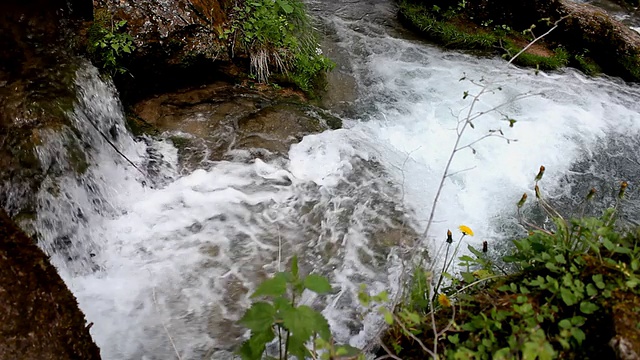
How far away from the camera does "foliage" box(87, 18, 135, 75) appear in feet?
15.2

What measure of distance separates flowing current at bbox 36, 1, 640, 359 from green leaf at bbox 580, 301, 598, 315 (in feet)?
4.61

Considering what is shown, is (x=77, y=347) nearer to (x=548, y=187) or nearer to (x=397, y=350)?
(x=397, y=350)

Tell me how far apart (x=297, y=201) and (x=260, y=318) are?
8.18 ft

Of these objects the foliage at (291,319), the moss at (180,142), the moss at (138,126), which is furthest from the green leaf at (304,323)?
the moss at (138,126)

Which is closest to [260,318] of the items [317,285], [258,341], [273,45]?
[258,341]

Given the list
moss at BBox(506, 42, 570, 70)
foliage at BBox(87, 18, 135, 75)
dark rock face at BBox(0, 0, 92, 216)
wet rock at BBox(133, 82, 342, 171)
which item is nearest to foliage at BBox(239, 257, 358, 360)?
dark rock face at BBox(0, 0, 92, 216)

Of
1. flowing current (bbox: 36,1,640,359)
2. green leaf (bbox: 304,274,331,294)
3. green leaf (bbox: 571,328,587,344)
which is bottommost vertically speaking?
flowing current (bbox: 36,1,640,359)

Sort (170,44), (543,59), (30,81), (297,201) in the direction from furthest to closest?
(543,59), (170,44), (297,201), (30,81)

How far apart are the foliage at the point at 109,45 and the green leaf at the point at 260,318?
11.9 feet

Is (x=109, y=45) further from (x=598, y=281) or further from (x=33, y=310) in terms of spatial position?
(x=598, y=281)

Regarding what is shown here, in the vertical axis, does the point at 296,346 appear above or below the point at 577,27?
below

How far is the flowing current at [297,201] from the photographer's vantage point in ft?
11.2

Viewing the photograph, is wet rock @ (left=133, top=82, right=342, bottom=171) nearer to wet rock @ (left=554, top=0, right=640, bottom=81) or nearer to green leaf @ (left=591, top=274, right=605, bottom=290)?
green leaf @ (left=591, top=274, right=605, bottom=290)

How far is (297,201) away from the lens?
4.40 m
